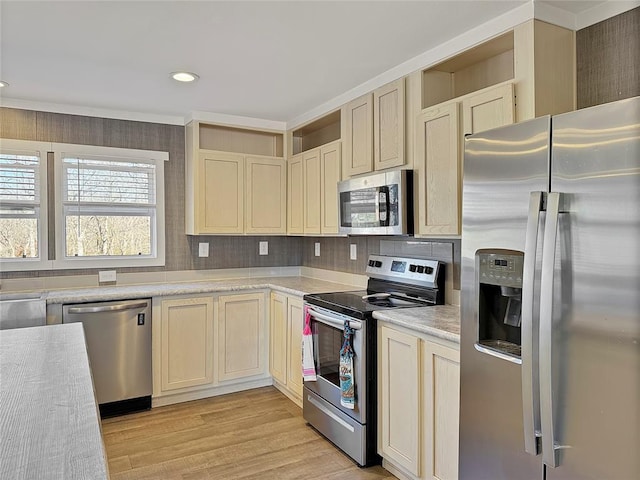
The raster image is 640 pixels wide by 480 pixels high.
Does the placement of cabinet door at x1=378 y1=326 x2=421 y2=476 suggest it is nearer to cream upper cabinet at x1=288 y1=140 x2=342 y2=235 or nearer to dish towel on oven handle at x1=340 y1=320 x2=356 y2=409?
dish towel on oven handle at x1=340 y1=320 x2=356 y2=409

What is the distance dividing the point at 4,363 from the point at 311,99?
8.80 feet

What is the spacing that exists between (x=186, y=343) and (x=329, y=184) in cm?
168

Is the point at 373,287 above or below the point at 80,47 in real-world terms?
below

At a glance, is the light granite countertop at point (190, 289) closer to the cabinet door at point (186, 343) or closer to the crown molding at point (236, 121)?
the cabinet door at point (186, 343)

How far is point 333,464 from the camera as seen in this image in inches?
105

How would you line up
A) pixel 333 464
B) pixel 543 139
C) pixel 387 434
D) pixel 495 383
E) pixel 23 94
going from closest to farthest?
pixel 543 139
pixel 495 383
pixel 387 434
pixel 333 464
pixel 23 94

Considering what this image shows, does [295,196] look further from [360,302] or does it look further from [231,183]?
[360,302]

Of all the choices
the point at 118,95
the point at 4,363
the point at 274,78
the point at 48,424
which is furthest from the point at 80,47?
the point at 48,424

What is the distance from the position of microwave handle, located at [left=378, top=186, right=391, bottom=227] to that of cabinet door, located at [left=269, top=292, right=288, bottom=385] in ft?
3.89

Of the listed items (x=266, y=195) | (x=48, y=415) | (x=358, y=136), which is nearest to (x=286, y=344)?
(x=266, y=195)

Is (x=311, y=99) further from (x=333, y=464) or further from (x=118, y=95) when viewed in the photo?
(x=333, y=464)

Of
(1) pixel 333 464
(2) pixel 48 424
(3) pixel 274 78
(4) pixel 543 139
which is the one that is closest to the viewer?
(2) pixel 48 424

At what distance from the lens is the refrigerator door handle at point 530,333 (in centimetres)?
148

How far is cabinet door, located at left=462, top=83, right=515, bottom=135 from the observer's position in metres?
2.12
